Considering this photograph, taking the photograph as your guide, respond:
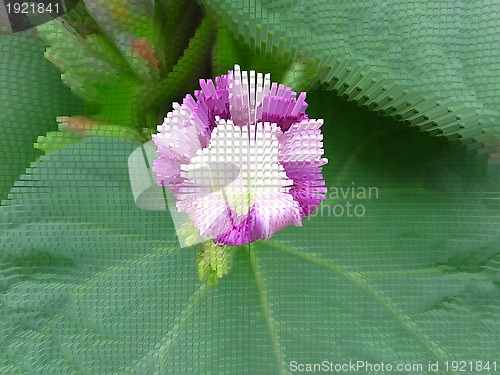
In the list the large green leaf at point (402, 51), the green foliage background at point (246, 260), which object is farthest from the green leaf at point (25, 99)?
the large green leaf at point (402, 51)

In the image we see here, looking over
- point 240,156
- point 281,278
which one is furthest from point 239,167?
point 281,278

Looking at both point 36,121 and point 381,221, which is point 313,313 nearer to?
point 381,221

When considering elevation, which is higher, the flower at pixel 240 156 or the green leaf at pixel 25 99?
the green leaf at pixel 25 99

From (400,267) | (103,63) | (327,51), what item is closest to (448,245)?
(400,267)

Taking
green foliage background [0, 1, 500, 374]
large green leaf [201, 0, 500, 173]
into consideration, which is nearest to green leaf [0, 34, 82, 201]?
green foliage background [0, 1, 500, 374]

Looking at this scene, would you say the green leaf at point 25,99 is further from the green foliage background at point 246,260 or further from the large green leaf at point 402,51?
the large green leaf at point 402,51

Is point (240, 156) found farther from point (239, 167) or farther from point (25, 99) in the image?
point (25, 99)

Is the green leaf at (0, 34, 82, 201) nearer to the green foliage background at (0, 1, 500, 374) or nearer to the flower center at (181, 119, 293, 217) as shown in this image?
the green foliage background at (0, 1, 500, 374)
